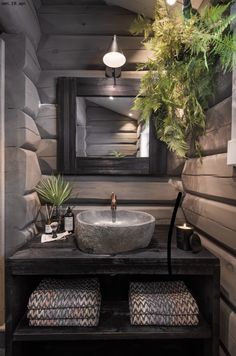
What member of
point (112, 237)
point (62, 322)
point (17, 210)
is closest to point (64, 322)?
point (62, 322)

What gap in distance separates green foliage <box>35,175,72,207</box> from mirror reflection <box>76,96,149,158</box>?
233mm

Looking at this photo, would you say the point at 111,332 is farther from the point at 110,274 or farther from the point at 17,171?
the point at 17,171

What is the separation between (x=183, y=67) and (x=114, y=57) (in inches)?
20.7

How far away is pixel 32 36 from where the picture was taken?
1468 millimetres

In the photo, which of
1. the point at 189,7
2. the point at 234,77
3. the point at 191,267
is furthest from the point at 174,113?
the point at 191,267

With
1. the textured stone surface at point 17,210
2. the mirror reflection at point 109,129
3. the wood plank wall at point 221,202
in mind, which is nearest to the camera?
the wood plank wall at point 221,202

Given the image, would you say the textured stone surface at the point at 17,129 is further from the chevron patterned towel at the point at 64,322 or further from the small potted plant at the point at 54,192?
the chevron patterned towel at the point at 64,322

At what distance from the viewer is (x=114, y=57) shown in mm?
1481

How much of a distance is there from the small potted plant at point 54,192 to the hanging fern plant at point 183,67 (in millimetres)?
714

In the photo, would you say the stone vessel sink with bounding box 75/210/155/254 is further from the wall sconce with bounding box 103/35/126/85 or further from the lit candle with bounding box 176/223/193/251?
the wall sconce with bounding box 103/35/126/85

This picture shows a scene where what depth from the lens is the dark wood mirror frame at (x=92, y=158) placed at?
157cm

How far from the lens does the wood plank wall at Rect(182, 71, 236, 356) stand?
0.98m

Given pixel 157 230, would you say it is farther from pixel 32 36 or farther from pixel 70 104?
pixel 32 36

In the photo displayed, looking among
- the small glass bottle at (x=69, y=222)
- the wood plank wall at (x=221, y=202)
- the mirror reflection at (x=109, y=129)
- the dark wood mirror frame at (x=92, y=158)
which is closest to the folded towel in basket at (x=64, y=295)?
the small glass bottle at (x=69, y=222)
